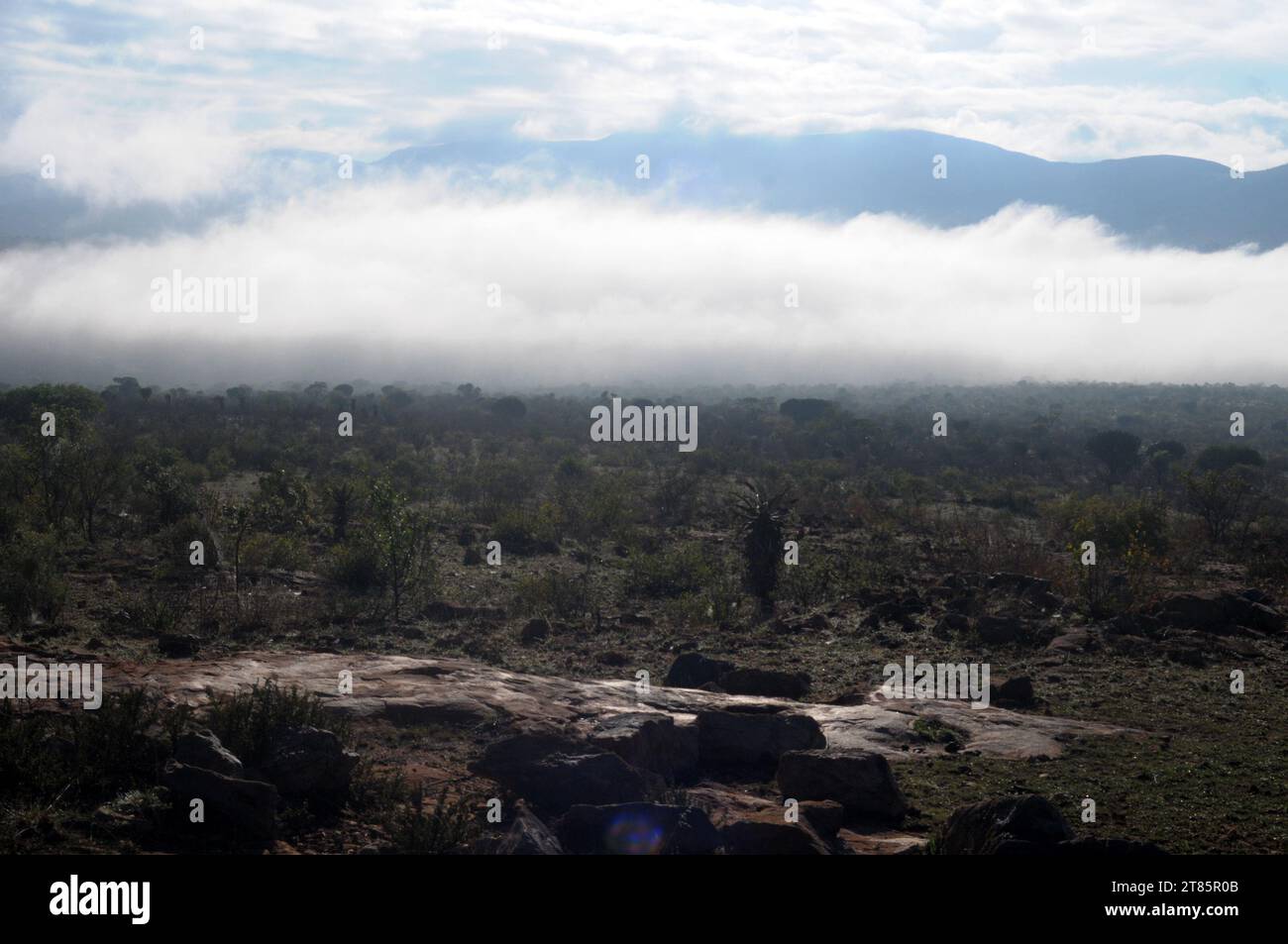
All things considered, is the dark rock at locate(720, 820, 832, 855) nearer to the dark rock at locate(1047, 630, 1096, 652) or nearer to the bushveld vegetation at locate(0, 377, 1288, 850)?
the bushveld vegetation at locate(0, 377, 1288, 850)

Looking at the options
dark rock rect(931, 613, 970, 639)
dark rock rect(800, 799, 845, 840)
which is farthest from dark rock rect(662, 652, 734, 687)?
dark rock rect(800, 799, 845, 840)

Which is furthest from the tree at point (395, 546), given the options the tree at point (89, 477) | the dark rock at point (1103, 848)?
the dark rock at point (1103, 848)

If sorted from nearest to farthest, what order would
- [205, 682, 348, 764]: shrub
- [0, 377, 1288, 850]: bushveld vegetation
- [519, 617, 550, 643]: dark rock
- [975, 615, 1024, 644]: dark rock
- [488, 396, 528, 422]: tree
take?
1. [205, 682, 348, 764]: shrub
2. [0, 377, 1288, 850]: bushveld vegetation
3. [519, 617, 550, 643]: dark rock
4. [975, 615, 1024, 644]: dark rock
5. [488, 396, 528, 422]: tree

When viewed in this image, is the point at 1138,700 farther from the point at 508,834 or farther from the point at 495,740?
the point at 508,834

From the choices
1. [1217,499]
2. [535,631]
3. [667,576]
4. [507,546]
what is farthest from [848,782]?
[1217,499]

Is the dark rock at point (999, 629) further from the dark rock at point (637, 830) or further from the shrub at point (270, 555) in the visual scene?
the shrub at point (270, 555)
